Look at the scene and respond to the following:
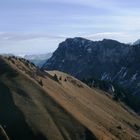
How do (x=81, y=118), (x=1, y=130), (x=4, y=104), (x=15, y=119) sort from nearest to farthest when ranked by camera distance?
(x=1, y=130) < (x=15, y=119) < (x=4, y=104) < (x=81, y=118)

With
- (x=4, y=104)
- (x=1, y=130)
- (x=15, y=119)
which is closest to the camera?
(x=1, y=130)

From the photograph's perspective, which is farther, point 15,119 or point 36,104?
point 36,104

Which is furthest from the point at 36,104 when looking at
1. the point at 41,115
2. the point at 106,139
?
the point at 106,139

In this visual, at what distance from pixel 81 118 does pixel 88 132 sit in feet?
44.7

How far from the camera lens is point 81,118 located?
648 feet

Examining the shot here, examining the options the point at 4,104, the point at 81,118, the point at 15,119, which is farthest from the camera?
the point at 81,118

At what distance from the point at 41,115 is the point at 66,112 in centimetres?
1555

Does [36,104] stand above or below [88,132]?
above

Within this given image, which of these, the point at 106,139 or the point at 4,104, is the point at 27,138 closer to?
the point at 4,104

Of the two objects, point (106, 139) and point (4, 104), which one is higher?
point (4, 104)

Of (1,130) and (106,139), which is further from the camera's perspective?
(106,139)

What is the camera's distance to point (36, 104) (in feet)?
621

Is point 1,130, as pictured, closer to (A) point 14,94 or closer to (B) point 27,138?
(B) point 27,138

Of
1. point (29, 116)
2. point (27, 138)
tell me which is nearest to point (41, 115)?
point (29, 116)
